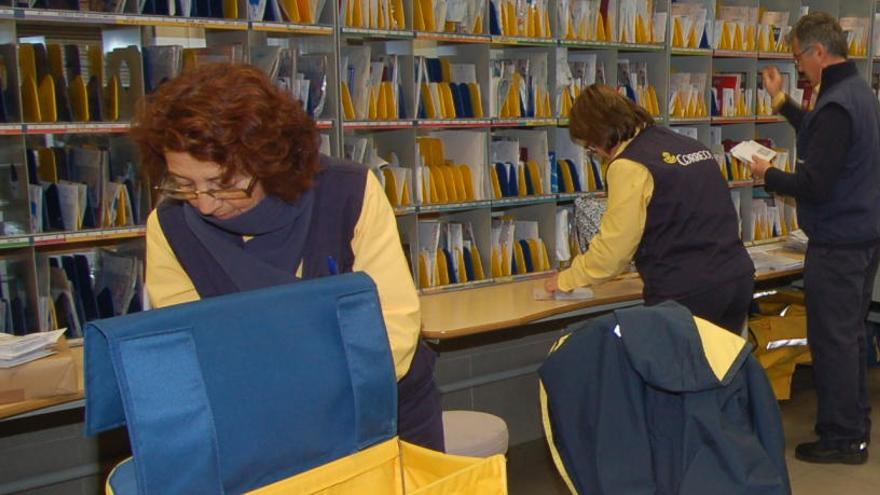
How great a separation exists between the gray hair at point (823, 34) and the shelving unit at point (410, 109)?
2.76ft

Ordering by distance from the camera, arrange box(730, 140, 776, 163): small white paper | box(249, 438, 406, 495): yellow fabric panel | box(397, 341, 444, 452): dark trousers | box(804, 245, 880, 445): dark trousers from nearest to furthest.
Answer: box(249, 438, 406, 495): yellow fabric panel, box(397, 341, 444, 452): dark trousers, box(804, 245, 880, 445): dark trousers, box(730, 140, 776, 163): small white paper

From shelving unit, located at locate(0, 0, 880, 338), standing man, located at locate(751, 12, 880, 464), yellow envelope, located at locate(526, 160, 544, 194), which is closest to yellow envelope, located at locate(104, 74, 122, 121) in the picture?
shelving unit, located at locate(0, 0, 880, 338)

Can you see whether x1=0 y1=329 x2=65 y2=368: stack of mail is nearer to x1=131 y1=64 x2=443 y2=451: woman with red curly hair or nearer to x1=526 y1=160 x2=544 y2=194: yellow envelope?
x1=131 y1=64 x2=443 y2=451: woman with red curly hair

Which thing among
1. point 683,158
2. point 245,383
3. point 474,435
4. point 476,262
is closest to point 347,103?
point 476,262

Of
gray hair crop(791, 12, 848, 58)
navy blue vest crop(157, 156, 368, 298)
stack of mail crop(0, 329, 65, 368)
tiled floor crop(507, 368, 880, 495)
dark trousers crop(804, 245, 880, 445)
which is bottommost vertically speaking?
tiled floor crop(507, 368, 880, 495)

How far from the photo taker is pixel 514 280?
399 centimetres

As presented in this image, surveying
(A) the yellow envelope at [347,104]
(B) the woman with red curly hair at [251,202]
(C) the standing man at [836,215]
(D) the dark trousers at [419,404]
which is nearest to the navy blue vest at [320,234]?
(B) the woman with red curly hair at [251,202]

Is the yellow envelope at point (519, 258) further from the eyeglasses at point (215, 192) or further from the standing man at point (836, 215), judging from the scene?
the eyeglasses at point (215, 192)

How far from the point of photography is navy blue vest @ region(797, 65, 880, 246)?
11.4 ft

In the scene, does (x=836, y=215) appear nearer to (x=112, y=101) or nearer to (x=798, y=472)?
(x=798, y=472)

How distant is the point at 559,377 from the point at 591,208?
5.91ft

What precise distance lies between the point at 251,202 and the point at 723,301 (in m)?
2.05

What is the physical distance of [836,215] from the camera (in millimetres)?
3516

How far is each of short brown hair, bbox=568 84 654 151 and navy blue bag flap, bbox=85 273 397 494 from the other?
6.56ft
